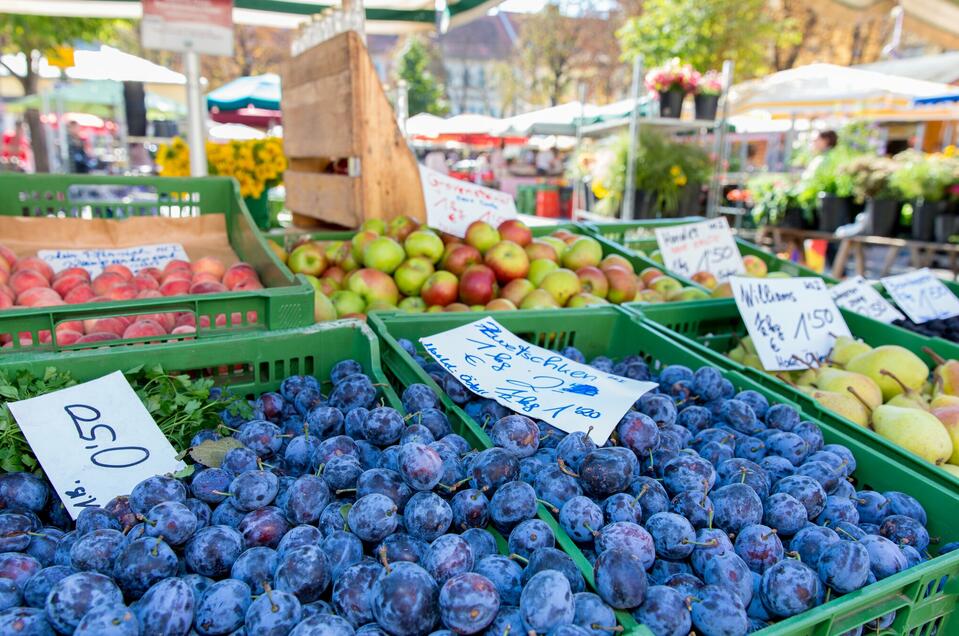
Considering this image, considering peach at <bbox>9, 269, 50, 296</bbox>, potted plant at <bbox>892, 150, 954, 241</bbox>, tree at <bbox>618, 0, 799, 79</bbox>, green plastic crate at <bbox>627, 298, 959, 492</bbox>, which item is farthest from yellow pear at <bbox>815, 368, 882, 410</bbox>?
tree at <bbox>618, 0, 799, 79</bbox>

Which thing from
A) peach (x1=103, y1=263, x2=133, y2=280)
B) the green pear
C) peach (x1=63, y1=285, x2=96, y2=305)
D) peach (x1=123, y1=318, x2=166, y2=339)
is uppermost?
peach (x1=103, y1=263, x2=133, y2=280)

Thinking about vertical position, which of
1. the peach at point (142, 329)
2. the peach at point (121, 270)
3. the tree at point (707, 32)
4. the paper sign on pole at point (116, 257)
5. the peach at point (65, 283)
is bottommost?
the peach at point (142, 329)

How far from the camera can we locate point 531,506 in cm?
106

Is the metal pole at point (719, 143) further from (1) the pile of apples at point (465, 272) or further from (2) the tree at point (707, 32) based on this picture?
(2) the tree at point (707, 32)

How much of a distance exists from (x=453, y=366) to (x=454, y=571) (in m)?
0.68

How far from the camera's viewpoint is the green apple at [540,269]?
272cm

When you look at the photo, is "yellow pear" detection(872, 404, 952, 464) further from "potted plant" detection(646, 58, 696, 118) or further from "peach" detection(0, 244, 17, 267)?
"potted plant" detection(646, 58, 696, 118)

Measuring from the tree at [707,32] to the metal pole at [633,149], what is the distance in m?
8.58

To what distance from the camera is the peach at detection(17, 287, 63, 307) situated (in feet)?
6.47

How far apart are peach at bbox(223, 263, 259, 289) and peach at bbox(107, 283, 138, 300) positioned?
0.28m

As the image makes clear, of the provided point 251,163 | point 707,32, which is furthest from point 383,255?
point 707,32

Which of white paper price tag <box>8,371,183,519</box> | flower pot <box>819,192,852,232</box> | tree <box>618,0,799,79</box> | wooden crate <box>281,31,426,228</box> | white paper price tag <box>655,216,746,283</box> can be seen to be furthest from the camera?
tree <box>618,0,799,79</box>

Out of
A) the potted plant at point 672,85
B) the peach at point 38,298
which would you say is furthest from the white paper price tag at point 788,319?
the potted plant at point 672,85

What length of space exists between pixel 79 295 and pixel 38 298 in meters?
0.11
